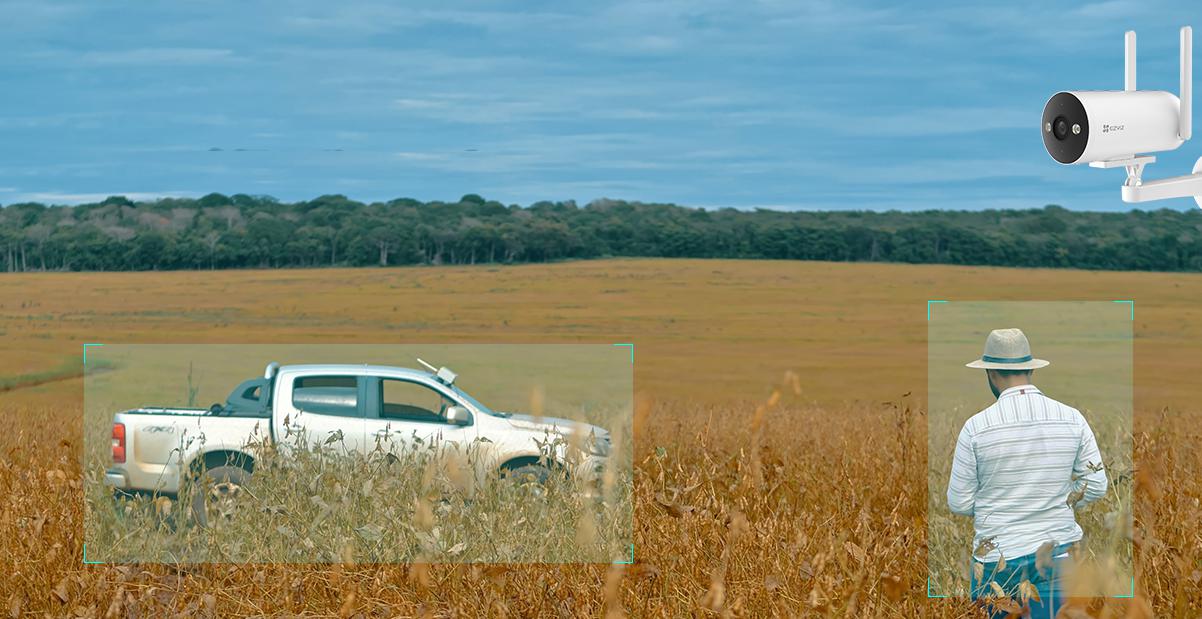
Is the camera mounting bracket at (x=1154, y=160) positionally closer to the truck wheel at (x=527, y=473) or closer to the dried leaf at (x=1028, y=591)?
the dried leaf at (x=1028, y=591)

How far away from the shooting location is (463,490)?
6305mm

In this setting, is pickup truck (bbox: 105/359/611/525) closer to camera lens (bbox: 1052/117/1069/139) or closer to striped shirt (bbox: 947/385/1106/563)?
striped shirt (bbox: 947/385/1106/563)

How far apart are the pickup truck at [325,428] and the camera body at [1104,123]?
3.14 meters

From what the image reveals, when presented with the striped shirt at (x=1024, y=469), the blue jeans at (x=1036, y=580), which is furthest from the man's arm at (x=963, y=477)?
the blue jeans at (x=1036, y=580)

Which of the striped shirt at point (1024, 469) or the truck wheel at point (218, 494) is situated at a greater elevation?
the striped shirt at point (1024, 469)

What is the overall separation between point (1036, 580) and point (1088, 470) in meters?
0.56

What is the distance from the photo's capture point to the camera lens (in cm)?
449

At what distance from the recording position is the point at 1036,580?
4.66 meters

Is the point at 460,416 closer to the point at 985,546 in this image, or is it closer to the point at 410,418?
the point at 410,418

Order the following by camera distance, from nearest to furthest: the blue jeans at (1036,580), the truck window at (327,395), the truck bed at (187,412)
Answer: the blue jeans at (1036,580) → the truck bed at (187,412) → the truck window at (327,395)

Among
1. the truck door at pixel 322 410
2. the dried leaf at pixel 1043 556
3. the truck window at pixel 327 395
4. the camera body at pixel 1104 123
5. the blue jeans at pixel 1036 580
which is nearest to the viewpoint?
the dried leaf at pixel 1043 556

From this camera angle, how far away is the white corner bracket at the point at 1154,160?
4.83m

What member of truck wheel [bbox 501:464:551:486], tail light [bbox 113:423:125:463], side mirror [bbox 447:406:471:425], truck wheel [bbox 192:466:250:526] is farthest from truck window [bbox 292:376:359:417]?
truck wheel [bbox 501:464:551:486]

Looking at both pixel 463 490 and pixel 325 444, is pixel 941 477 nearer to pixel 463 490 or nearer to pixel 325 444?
pixel 463 490
